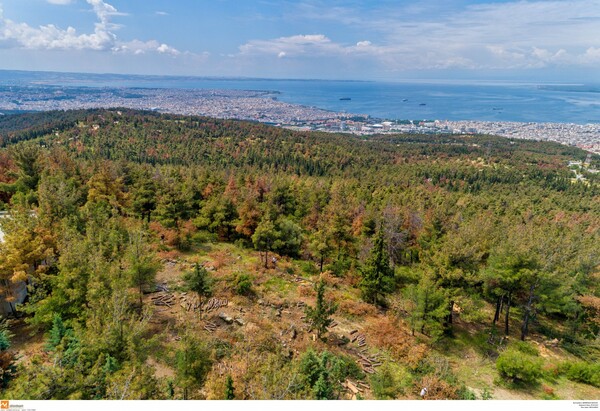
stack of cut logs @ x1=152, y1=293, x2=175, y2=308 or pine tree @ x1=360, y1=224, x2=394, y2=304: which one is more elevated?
pine tree @ x1=360, y1=224, x2=394, y2=304

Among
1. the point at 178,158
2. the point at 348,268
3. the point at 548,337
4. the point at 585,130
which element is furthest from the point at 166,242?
the point at 585,130

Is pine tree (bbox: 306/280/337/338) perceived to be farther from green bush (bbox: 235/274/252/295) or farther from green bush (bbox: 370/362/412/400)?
green bush (bbox: 235/274/252/295)

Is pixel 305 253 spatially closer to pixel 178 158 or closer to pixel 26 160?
pixel 26 160

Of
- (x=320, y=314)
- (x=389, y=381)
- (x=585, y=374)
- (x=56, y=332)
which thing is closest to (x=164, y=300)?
(x=56, y=332)

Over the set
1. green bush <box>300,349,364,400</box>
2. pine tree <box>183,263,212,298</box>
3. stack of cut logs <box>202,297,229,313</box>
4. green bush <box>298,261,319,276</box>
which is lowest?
green bush <box>298,261,319,276</box>

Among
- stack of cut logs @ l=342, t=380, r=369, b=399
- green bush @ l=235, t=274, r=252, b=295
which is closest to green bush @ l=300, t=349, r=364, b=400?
stack of cut logs @ l=342, t=380, r=369, b=399


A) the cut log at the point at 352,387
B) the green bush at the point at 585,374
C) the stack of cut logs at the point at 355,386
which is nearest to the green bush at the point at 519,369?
the green bush at the point at 585,374

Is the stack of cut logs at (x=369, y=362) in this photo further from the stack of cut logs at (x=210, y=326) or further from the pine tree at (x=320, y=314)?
the stack of cut logs at (x=210, y=326)

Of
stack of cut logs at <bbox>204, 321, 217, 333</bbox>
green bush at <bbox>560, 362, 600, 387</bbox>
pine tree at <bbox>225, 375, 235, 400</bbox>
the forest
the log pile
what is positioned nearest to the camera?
pine tree at <bbox>225, 375, 235, 400</bbox>
